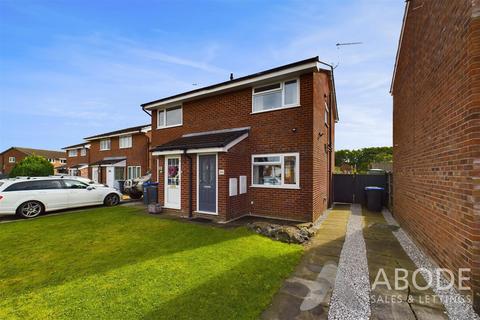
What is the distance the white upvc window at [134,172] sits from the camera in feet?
62.0

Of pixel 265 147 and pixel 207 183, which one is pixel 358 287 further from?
pixel 207 183

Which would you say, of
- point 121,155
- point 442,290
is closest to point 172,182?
point 442,290

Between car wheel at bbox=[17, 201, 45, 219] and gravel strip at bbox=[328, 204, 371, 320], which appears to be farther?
car wheel at bbox=[17, 201, 45, 219]

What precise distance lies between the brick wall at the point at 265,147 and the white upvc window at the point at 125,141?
12.3 meters

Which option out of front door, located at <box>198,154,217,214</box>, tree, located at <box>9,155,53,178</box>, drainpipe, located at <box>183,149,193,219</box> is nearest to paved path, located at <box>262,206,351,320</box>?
front door, located at <box>198,154,217,214</box>

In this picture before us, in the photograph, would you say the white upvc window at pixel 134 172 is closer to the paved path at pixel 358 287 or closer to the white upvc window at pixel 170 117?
the white upvc window at pixel 170 117

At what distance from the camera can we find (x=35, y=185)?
9.46 meters

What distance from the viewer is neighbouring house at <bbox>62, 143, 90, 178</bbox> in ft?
79.3

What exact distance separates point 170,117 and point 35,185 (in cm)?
681

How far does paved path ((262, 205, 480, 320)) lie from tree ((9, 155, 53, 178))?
29878mm

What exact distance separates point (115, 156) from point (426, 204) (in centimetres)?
2313

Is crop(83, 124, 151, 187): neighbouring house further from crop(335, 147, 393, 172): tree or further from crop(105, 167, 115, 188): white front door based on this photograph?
crop(335, 147, 393, 172): tree

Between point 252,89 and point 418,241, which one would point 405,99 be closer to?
point 418,241

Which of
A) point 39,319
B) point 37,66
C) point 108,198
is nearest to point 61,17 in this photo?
point 37,66
